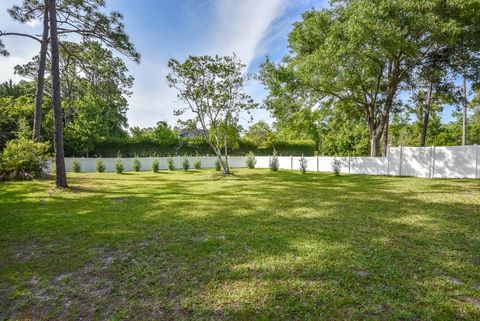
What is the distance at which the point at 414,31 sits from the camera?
1026cm

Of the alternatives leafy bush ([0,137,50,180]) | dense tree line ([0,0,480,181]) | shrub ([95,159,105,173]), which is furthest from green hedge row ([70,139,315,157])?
leafy bush ([0,137,50,180])

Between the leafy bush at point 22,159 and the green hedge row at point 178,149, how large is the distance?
822 cm

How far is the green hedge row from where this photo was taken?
1979 cm

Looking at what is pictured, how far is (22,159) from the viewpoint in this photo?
10.3 meters

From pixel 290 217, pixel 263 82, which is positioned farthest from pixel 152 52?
pixel 290 217

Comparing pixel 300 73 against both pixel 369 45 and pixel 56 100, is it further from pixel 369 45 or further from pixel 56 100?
pixel 56 100

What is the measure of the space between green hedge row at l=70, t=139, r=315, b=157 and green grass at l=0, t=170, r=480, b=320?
1500 cm

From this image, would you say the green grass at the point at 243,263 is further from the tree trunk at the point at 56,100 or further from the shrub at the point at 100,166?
the shrub at the point at 100,166

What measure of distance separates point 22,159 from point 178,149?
1289cm

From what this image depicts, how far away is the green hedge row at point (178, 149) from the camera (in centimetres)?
1979

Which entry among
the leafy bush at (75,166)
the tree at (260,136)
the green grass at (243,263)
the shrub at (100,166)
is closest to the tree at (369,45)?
the green grass at (243,263)

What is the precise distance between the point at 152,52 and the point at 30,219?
9.94m

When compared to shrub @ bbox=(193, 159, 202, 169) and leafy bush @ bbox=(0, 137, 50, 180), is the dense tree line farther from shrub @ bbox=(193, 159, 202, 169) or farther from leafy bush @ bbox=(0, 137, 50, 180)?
shrub @ bbox=(193, 159, 202, 169)

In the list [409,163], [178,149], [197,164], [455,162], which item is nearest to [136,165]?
[197,164]
